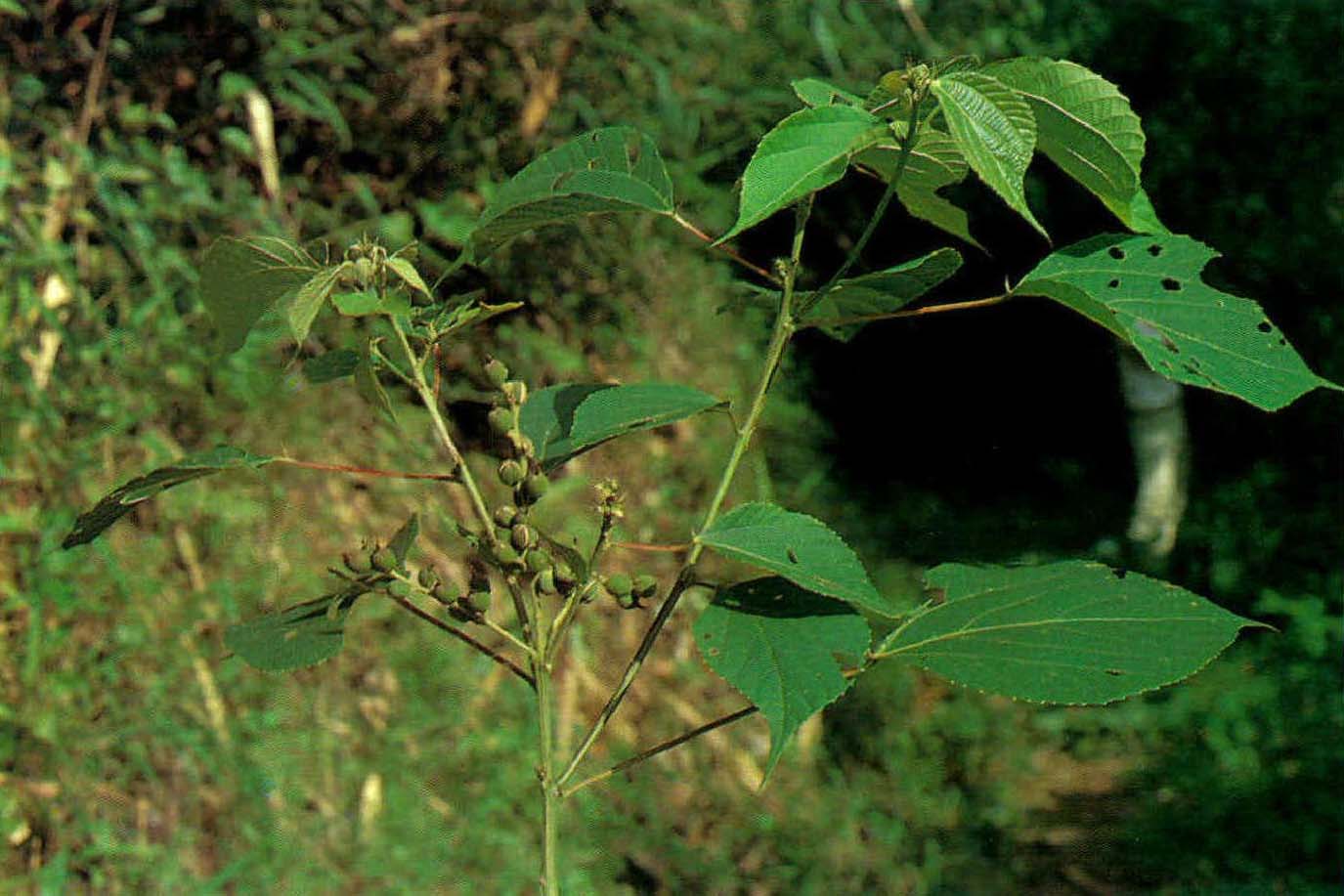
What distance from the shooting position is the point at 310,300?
0.62 meters

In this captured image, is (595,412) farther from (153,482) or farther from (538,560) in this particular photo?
(153,482)

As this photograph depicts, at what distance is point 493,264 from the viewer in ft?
8.70

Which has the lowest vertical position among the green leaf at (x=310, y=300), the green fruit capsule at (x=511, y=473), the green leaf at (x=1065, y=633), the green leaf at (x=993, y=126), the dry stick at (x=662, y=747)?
the dry stick at (x=662, y=747)

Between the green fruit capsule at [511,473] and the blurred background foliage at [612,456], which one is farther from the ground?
the green fruit capsule at [511,473]

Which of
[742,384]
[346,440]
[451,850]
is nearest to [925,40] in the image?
[742,384]

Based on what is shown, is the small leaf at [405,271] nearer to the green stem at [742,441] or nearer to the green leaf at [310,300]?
the green leaf at [310,300]

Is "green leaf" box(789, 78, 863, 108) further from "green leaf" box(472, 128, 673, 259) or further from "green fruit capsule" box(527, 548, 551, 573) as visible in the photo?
"green fruit capsule" box(527, 548, 551, 573)

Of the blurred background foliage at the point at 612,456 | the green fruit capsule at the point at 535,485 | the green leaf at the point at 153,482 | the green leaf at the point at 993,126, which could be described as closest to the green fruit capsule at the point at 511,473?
the green fruit capsule at the point at 535,485

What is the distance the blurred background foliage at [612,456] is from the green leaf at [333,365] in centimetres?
122

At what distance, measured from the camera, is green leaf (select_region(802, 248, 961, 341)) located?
717 millimetres

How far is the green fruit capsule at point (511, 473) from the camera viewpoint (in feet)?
2.21

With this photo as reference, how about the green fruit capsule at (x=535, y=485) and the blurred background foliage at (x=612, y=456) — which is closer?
the green fruit capsule at (x=535, y=485)

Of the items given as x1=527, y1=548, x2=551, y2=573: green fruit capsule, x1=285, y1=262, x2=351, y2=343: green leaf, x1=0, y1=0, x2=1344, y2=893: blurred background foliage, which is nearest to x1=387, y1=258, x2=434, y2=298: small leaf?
x1=285, y1=262, x2=351, y2=343: green leaf

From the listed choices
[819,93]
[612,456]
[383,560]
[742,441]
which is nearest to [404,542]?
[383,560]
